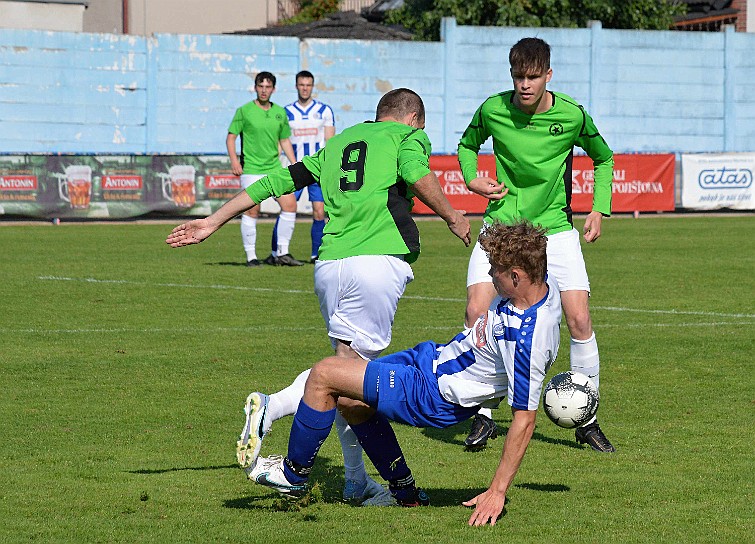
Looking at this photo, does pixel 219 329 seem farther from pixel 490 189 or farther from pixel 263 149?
pixel 263 149

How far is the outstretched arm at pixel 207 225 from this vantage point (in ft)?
19.6

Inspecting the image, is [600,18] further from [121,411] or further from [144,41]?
[121,411]

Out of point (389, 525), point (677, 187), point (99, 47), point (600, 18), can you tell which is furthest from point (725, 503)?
point (600, 18)

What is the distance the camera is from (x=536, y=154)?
23.9ft

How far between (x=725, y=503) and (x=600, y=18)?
37.3 m

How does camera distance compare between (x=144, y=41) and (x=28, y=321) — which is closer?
(x=28, y=321)

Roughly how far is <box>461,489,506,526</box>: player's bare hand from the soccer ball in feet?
3.19

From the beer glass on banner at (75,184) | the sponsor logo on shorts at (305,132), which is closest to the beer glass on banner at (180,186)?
the beer glass on banner at (75,184)

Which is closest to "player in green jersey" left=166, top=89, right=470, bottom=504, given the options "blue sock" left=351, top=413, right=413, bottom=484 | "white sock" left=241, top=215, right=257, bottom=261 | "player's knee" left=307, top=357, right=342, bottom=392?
"blue sock" left=351, top=413, right=413, bottom=484

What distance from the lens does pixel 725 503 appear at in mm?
5742

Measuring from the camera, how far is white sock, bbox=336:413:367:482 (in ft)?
19.4

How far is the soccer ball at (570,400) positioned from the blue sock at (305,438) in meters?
1.26

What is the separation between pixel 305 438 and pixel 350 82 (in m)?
28.8

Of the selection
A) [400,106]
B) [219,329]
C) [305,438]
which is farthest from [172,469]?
[219,329]
